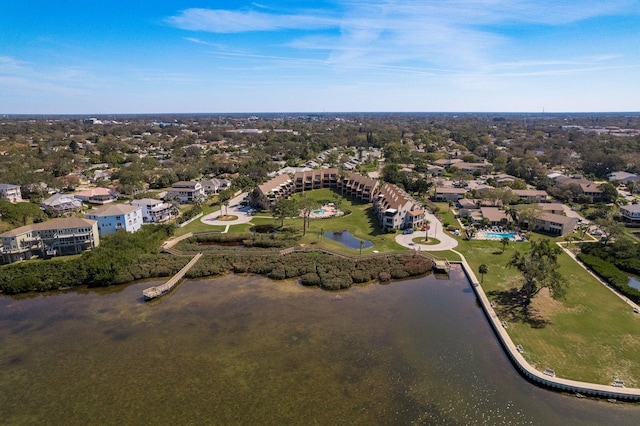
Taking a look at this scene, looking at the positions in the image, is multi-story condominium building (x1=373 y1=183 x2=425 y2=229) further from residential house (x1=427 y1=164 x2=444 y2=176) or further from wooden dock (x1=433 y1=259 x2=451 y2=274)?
residential house (x1=427 y1=164 x2=444 y2=176)

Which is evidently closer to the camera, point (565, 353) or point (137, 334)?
point (565, 353)

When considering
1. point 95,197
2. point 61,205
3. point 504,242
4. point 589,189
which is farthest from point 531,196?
point 61,205

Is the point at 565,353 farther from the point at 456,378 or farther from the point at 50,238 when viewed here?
the point at 50,238

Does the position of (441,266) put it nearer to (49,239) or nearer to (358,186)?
(358,186)

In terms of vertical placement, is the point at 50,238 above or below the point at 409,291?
above

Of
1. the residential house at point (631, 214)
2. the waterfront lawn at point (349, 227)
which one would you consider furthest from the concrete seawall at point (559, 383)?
the residential house at point (631, 214)

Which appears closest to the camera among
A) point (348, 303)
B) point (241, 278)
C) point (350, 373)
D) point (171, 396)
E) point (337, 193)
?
point (171, 396)

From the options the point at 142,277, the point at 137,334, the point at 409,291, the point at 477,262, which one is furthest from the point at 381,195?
the point at 137,334
